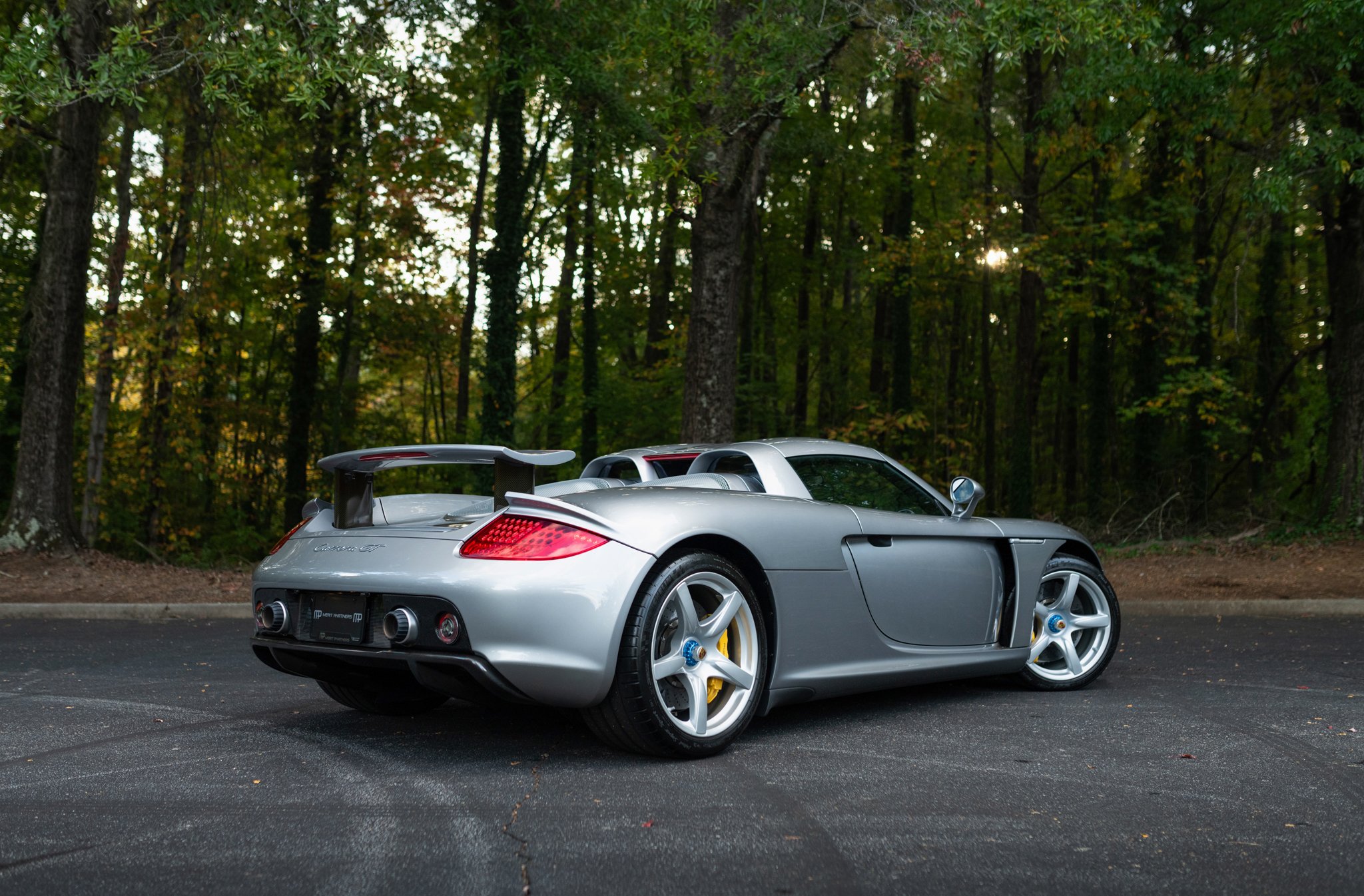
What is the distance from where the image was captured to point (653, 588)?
416 centimetres

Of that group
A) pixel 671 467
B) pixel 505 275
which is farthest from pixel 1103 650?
pixel 505 275

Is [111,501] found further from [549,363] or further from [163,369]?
[549,363]

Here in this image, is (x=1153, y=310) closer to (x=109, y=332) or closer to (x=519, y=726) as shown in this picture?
(x=109, y=332)

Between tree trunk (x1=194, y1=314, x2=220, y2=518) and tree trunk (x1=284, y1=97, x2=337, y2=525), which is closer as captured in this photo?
tree trunk (x1=194, y1=314, x2=220, y2=518)

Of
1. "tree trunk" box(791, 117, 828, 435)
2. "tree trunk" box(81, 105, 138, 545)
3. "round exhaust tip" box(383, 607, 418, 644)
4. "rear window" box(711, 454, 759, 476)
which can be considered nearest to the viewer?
"round exhaust tip" box(383, 607, 418, 644)

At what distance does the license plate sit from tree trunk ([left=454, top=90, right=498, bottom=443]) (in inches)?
830

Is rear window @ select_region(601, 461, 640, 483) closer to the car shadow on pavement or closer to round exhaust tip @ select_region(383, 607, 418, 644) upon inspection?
the car shadow on pavement

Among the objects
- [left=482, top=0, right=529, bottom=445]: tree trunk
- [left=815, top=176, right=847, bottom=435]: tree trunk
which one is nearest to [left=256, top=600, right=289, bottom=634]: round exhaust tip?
[left=482, top=0, right=529, bottom=445]: tree trunk

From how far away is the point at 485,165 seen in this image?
91.4 ft

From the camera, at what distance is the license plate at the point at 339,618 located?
4238mm

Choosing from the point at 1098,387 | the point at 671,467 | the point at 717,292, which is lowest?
the point at 671,467

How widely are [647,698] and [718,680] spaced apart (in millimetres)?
552

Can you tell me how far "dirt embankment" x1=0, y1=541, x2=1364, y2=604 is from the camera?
35.5ft

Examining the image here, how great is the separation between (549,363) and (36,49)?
28.0 metres
